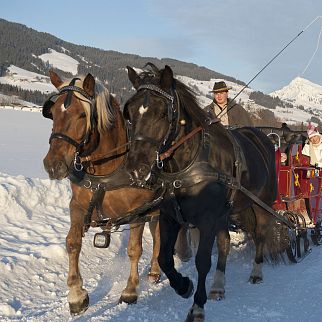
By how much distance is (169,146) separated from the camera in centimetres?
374

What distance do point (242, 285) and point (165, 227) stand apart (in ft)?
5.15

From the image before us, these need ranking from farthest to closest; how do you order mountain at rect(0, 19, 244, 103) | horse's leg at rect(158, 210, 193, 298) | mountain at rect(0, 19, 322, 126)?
mountain at rect(0, 19, 244, 103)
mountain at rect(0, 19, 322, 126)
horse's leg at rect(158, 210, 193, 298)

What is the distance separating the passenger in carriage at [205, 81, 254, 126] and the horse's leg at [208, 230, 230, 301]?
169cm

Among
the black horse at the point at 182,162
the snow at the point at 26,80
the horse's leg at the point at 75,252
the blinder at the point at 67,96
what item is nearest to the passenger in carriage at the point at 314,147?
the black horse at the point at 182,162

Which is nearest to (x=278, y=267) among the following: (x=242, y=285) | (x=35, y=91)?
(x=242, y=285)

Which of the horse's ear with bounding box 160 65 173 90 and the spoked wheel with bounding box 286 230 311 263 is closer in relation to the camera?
the horse's ear with bounding box 160 65 173 90

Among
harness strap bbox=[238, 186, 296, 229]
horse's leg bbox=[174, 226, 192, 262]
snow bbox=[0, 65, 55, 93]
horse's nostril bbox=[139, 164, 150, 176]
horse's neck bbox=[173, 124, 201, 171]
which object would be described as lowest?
horse's leg bbox=[174, 226, 192, 262]

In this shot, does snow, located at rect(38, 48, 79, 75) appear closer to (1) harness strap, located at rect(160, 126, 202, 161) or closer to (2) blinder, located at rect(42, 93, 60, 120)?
(2) blinder, located at rect(42, 93, 60, 120)

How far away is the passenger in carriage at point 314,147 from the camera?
7117 mm

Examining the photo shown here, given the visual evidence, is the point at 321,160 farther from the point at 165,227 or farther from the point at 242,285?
the point at 165,227

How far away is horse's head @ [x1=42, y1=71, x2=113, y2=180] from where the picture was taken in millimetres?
3580

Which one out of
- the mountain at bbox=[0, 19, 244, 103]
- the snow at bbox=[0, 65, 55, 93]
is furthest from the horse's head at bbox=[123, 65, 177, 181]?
Result: the mountain at bbox=[0, 19, 244, 103]

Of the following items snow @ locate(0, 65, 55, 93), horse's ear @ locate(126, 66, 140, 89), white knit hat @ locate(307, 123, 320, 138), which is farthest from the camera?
snow @ locate(0, 65, 55, 93)

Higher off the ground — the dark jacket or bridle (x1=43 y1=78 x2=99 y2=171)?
the dark jacket
